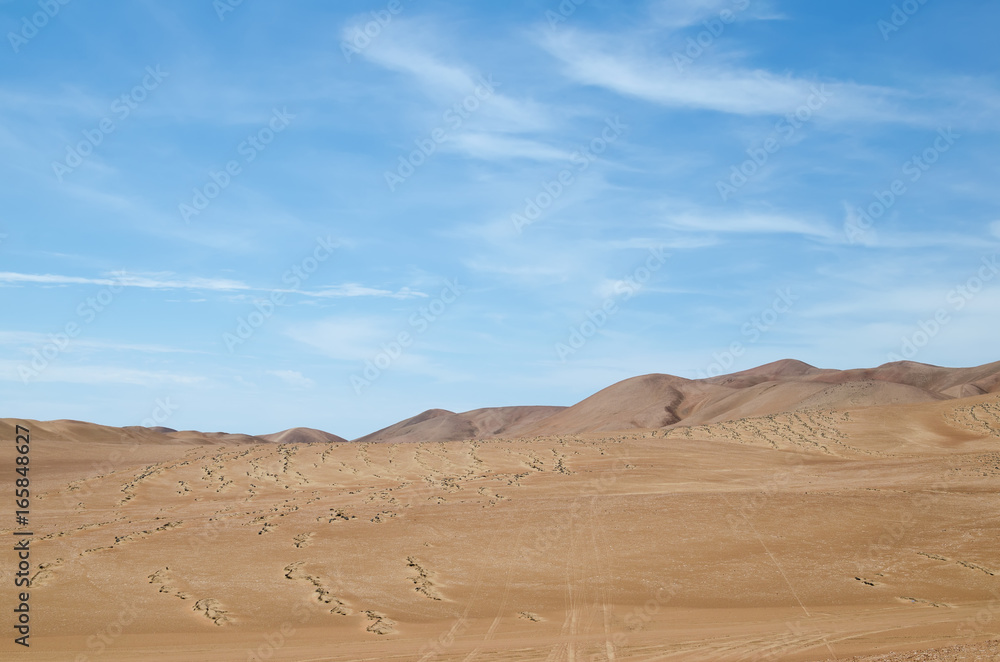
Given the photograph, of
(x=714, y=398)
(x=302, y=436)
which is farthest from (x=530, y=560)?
(x=302, y=436)

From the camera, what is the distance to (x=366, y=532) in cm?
2159

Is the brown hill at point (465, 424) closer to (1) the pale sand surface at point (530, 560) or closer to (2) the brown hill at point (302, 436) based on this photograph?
(2) the brown hill at point (302, 436)

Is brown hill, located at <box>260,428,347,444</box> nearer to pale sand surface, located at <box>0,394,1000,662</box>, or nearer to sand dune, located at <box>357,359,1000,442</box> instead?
sand dune, located at <box>357,359,1000,442</box>

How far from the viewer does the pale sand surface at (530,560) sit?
1270 cm

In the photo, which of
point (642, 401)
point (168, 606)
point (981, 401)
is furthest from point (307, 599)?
point (642, 401)

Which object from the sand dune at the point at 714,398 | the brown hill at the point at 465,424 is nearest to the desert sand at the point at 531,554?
the sand dune at the point at 714,398

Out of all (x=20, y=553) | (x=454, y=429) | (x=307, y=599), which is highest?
(x=454, y=429)

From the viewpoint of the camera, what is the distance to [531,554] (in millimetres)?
19266

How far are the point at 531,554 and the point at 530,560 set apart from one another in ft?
1.60

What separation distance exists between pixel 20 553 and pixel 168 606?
7039 mm

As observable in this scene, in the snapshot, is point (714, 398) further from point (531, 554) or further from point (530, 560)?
point (530, 560)

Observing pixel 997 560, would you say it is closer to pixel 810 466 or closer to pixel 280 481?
pixel 810 466

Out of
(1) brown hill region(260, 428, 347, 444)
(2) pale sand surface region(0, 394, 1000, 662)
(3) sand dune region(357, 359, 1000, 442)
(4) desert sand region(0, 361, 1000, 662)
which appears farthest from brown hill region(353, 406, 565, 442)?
(2) pale sand surface region(0, 394, 1000, 662)

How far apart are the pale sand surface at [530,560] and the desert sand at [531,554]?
8 centimetres
